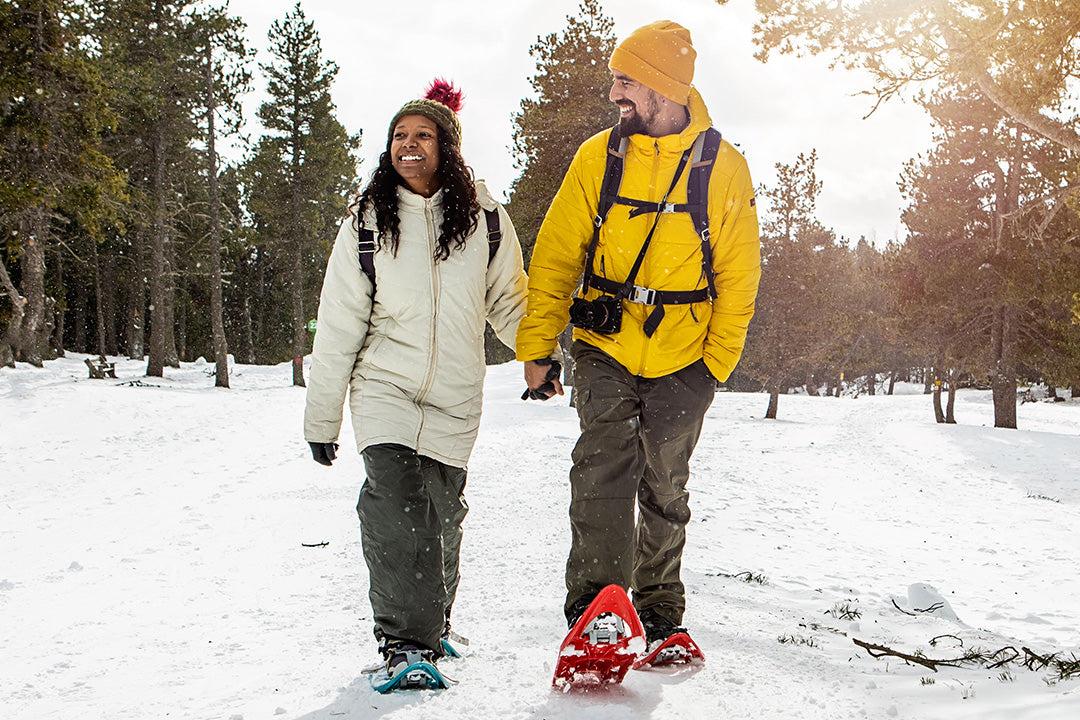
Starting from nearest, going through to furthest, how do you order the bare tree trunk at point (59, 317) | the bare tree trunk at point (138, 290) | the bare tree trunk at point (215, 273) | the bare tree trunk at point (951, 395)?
the bare tree trunk at point (215, 273) < the bare tree trunk at point (951, 395) < the bare tree trunk at point (59, 317) < the bare tree trunk at point (138, 290)

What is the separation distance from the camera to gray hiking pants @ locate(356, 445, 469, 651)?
3.03 meters

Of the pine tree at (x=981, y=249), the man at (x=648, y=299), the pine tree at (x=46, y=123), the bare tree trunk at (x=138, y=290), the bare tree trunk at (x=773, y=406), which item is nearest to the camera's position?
the man at (x=648, y=299)

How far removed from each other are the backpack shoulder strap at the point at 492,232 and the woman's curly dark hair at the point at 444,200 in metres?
0.08

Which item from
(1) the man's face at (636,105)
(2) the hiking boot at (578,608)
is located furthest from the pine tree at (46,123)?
(2) the hiking boot at (578,608)

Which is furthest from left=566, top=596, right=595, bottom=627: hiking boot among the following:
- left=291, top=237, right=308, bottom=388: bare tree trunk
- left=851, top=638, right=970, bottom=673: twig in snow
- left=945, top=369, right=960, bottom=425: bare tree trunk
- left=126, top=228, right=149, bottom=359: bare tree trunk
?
left=126, top=228, right=149, bottom=359: bare tree trunk

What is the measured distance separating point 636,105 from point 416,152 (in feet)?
3.31

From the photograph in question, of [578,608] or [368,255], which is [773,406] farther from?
[368,255]

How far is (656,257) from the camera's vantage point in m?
3.29

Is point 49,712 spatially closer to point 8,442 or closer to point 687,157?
point 687,157

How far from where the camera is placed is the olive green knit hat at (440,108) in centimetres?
348

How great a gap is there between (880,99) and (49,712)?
9240 mm

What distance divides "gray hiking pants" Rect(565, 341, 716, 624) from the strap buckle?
0.28 meters

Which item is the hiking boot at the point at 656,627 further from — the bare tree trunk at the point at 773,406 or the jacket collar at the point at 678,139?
the bare tree trunk at the point at 773,406

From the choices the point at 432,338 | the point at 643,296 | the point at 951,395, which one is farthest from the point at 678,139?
the point at 951,395
